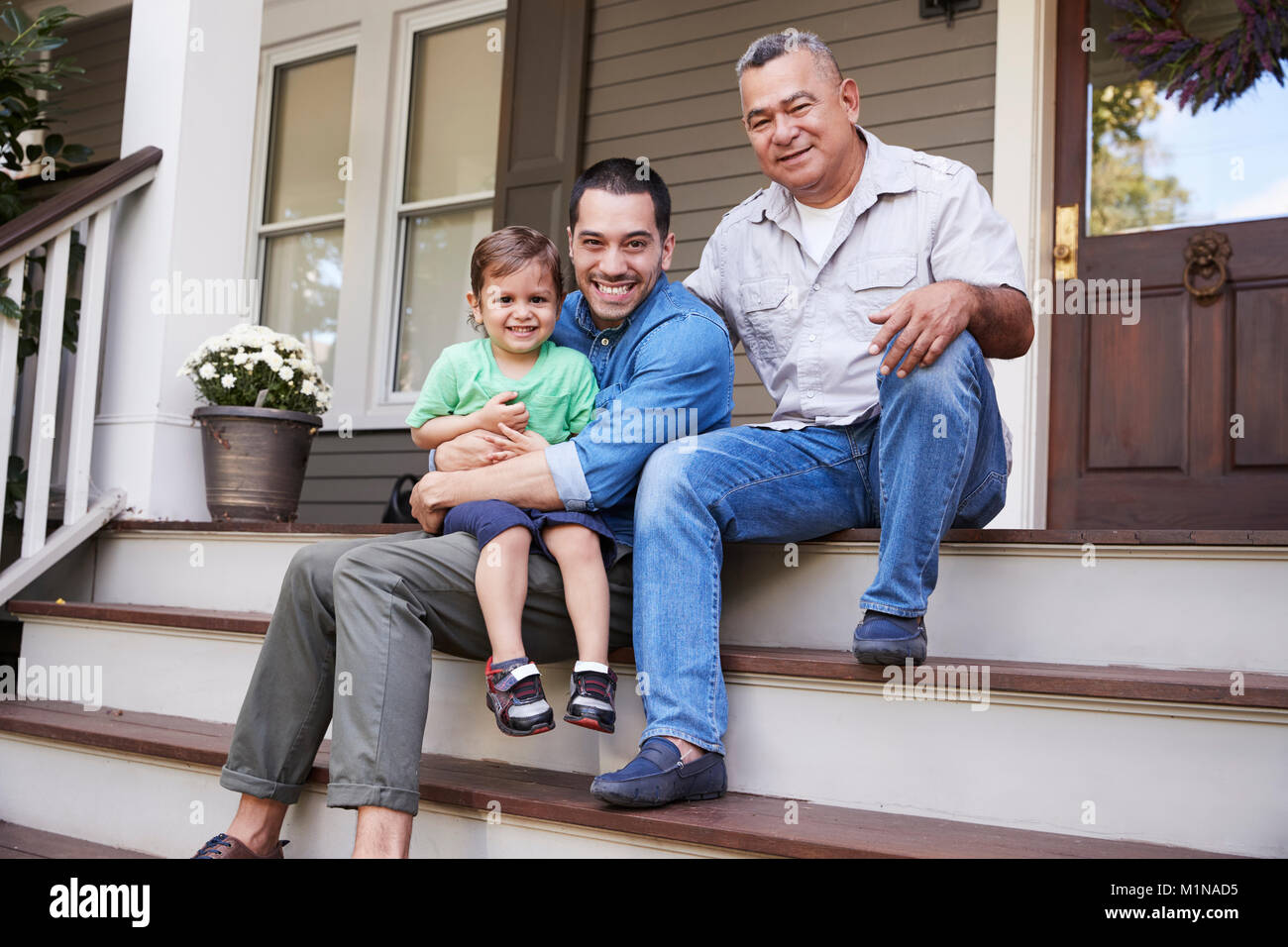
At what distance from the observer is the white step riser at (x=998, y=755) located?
4.72ft

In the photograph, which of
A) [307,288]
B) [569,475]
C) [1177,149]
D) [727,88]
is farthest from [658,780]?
[307,288]

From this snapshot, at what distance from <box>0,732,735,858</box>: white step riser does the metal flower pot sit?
0.82m

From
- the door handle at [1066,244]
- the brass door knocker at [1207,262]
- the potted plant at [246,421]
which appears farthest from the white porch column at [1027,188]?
the potted plant at [246,421]

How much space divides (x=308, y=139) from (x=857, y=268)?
3934mm

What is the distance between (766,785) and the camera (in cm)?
175

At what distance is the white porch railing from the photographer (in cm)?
277

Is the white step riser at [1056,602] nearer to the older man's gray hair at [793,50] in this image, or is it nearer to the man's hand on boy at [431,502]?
the man's hand on boy at [431,502]

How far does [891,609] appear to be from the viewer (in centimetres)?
165

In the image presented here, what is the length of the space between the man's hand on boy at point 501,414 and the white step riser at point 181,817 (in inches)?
25.4

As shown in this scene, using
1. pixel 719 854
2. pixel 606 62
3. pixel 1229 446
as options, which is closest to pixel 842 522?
pixel 719 854

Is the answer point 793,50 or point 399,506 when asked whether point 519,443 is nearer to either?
point 793,50

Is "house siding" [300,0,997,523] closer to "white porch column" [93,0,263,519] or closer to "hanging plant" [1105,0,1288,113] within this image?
"hanging plant" [1105,0,1288,113]

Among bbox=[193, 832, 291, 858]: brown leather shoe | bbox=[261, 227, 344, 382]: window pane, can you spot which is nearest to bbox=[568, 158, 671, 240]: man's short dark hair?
bbox=[193, 832, 291, 858]: brown leather shoe
